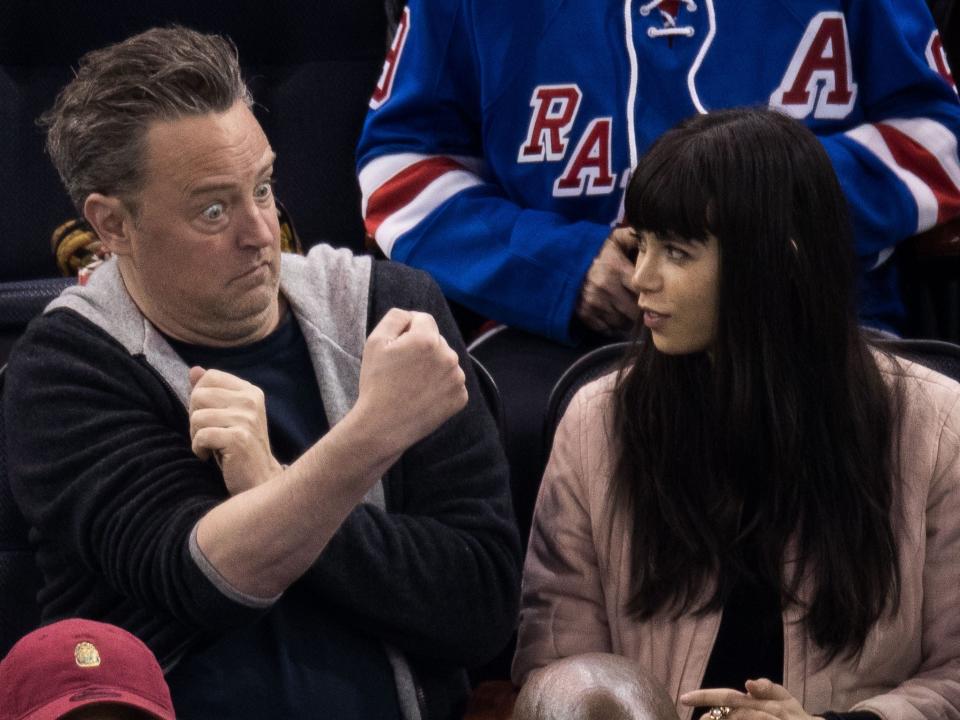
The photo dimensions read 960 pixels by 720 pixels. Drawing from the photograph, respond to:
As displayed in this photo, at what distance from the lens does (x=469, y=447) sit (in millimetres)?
1910

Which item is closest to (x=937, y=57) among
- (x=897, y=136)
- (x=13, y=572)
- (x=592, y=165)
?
(x=897, y=136)

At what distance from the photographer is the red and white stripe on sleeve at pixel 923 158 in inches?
98.9

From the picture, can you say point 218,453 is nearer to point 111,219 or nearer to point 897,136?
point 111,219

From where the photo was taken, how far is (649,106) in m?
2.54

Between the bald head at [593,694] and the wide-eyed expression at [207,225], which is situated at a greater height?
the wide-eyed expression at [207,225]

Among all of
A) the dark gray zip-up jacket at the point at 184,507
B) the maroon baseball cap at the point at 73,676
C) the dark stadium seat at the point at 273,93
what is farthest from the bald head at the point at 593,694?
the dark stadium seat at the point at 273,93

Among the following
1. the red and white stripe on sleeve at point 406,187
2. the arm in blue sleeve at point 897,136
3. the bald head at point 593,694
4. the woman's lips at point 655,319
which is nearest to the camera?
the bald head at point 593,694

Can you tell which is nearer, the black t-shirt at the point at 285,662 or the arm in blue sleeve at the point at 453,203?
the black t-shirt at the point at 285,662

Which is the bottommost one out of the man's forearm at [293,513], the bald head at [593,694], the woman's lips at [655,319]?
the man's forearm at [293,513]

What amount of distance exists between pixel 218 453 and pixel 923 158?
4.09 ft

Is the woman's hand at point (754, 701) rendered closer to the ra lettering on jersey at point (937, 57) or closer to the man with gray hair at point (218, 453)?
the man with gray hair at point (218, 453)

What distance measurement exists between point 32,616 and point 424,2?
115 cm

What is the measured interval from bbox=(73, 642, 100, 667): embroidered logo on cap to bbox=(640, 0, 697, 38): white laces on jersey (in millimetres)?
1402

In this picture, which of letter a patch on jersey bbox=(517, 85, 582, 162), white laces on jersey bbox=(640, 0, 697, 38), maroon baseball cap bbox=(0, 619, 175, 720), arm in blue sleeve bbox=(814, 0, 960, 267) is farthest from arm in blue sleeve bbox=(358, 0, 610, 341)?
maroon baseball cap bbox=(0, 619, 175, 720)
